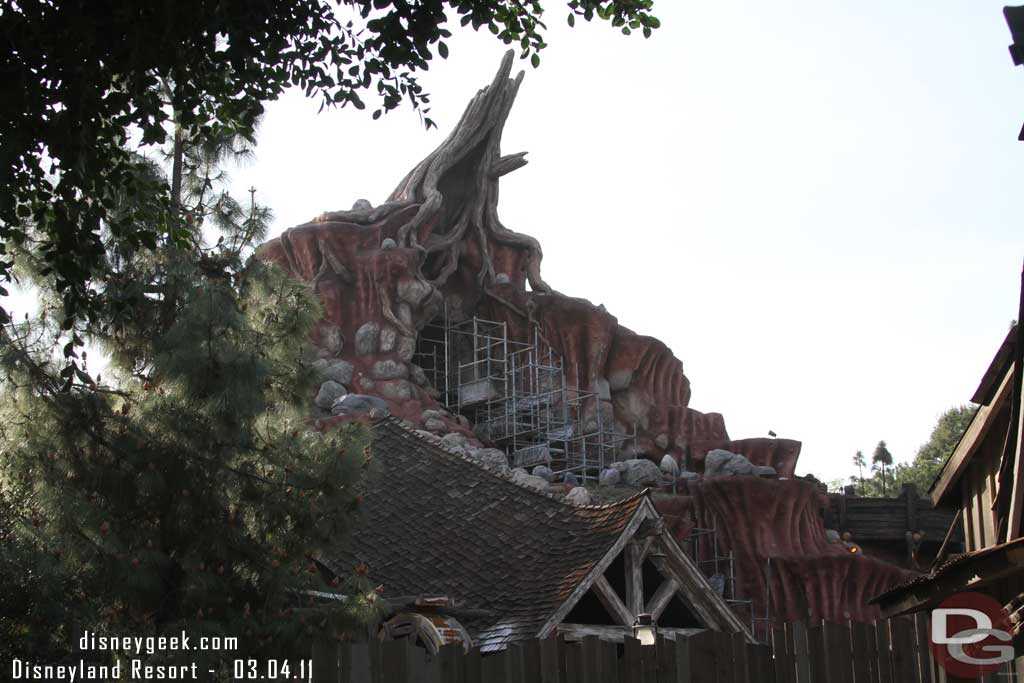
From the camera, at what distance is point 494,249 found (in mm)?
40688

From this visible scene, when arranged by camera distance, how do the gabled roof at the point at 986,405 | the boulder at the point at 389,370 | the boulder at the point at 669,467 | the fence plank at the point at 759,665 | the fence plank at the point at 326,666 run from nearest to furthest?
the fence plank at the point at 326,666, the fence plank at the point at 759,665, the gabled roof at the point at 986,405, the boulder at the point at 669,467, the boulder at the point at 389,370

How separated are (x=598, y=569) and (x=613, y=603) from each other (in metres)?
0.44

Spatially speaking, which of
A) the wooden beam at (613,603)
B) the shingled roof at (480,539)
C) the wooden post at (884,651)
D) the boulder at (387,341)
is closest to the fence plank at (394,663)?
the wooden post at (884,651)

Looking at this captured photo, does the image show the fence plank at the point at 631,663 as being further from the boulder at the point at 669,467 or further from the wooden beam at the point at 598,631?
the boulder at the point at 669,467

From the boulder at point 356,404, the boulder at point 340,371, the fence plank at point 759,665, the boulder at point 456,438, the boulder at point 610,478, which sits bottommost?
the fence plank at point 759,665

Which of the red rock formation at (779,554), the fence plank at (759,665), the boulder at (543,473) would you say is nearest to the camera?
the fence plank at (759,665)

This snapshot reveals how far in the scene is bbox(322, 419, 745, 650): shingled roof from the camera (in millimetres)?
13172

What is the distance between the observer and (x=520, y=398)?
38562 millimetres

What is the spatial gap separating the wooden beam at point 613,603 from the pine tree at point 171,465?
122 inches

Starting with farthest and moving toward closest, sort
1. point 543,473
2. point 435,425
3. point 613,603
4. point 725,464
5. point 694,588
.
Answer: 1. point 725,464
2. point 543,473
3. point 435,425
4. point 694,588
5. point 613,603

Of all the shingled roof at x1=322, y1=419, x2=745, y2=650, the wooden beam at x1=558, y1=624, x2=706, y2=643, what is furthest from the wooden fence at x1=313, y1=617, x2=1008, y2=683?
the wooden beam at x1=558, y1=624, x2=706, y2=643

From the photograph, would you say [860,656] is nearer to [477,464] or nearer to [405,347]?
[477,464]

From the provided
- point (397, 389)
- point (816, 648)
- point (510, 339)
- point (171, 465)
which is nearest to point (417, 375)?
point (397, 389)

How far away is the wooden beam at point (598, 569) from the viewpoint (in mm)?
12453
